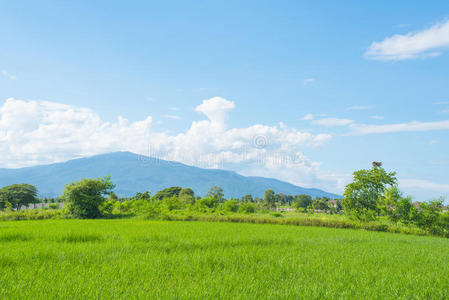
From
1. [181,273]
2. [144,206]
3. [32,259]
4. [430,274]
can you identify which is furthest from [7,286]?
[144,206]

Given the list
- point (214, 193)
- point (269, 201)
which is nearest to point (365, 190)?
point (214, 193)

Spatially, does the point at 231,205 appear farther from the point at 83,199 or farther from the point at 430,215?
the point at 430,215

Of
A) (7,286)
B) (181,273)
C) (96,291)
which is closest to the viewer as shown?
(96,291)

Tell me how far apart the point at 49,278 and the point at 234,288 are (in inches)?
115

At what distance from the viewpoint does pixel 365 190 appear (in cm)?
2067

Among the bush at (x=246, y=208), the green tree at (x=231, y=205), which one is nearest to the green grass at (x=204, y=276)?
the green tree at (x=231, y=205)

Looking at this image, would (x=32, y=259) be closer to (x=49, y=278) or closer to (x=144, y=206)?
(x=49, y=278)

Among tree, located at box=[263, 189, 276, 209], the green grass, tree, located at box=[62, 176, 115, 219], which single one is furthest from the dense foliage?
tree, located at box=[263, 189, 276, 209]

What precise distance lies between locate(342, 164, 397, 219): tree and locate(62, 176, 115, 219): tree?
2217cm

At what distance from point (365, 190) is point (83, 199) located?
24.7 meters

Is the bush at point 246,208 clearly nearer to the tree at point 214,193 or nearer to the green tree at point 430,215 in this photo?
the tree at point 214,193

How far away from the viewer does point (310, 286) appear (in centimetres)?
378

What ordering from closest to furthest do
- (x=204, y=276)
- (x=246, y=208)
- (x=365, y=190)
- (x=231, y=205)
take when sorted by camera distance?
1. (x=204, y=276)
2. (x=365, y=190)
3. (x=231, y=205)
4. (x=246, y=208)

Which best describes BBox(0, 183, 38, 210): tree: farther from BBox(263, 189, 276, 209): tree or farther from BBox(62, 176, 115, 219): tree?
BBox(263, 189, 276, 209): tree
